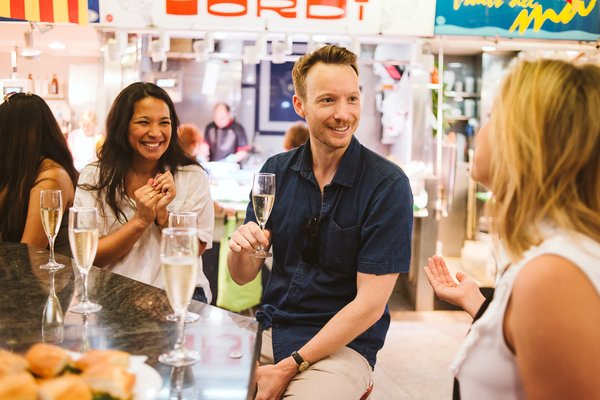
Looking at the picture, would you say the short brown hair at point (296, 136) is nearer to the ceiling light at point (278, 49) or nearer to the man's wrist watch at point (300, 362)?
the ceiling light at point (278, 49)

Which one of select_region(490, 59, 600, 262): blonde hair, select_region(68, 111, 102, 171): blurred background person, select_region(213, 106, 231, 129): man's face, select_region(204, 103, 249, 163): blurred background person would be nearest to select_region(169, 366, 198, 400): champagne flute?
select_region(490, 59, 600, 262): blonde hair

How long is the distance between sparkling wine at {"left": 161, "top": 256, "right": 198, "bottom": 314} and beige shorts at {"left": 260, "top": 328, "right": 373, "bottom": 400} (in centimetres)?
72

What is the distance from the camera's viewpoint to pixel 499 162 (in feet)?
3.61

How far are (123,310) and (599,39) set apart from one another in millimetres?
4532

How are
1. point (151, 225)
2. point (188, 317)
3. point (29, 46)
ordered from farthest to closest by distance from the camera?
1. point (29, 46)
2. point (151, 225)
3. point (188, 317)

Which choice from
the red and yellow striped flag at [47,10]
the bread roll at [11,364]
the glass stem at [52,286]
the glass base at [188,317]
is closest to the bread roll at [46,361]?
the bread roll at [11,364]

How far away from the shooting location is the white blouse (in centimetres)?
227

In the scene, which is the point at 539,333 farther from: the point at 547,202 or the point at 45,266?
the point at 45,266

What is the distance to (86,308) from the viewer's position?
1.36 meters

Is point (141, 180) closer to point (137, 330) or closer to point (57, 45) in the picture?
point (137, 330)

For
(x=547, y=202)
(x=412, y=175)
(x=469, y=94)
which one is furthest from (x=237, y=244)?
(x=469, y=94)

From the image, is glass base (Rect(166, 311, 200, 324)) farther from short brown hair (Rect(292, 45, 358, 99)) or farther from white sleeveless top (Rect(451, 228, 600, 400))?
short brown hair (Rect(292, 45, 358, 99))

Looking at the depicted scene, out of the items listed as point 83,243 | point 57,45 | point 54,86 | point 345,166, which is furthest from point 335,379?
point 54,86

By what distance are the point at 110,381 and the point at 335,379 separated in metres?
0.98
